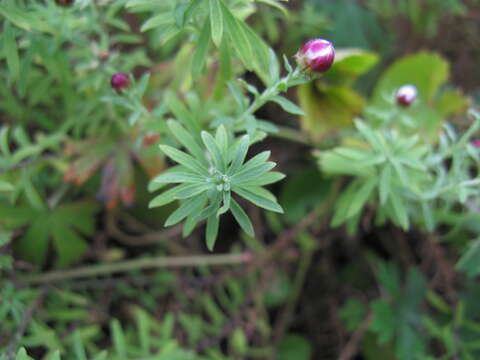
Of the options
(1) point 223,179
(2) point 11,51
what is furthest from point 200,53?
(2) point 11,51

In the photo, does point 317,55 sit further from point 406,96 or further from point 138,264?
point 138,264

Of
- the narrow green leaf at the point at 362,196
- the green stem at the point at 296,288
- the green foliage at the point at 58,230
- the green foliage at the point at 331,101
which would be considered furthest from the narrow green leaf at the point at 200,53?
the green stem at the point at 296,288

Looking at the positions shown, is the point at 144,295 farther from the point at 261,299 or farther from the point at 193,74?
the point at 193,74

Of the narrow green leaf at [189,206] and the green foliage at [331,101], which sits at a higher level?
the narrow green leaf at [189,206]

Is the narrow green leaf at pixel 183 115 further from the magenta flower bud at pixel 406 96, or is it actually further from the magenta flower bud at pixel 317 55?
the magenta flower bud at pixel 406 96

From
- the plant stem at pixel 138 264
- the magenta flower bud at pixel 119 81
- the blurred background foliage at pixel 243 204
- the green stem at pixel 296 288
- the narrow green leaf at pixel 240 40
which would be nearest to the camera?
the narrow green leaf at pixel 240 40

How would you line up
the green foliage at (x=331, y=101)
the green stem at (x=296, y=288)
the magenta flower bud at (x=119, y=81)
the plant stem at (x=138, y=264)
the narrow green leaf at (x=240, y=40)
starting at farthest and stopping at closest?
the green stem at (x=296, y=288), the green foliage at (x=331, y=101), the plant stem at (x=138, y=264), the magenta flower bud at (x=119, y=81), the narrow green leaf at (x=240, y=40)
